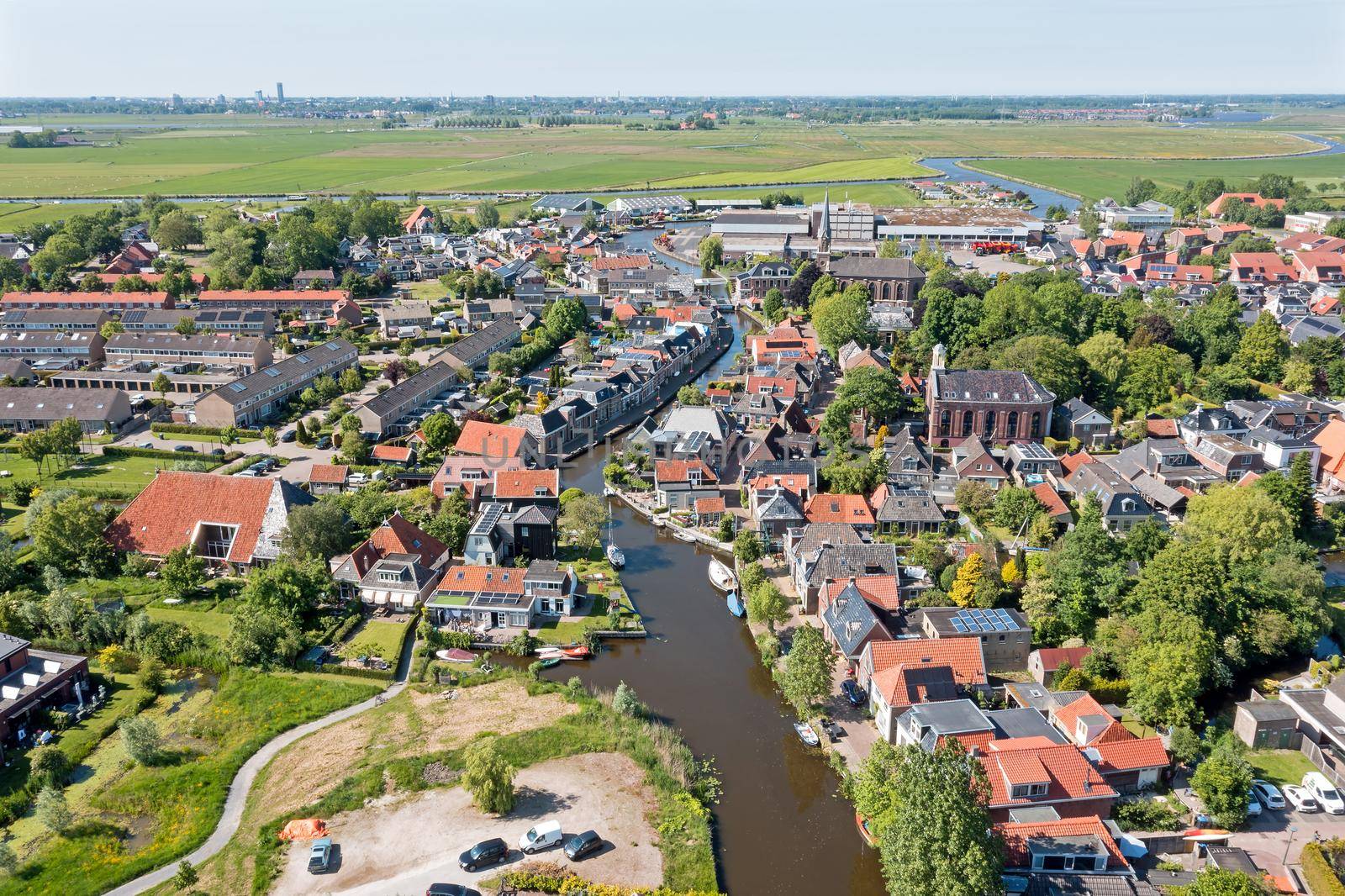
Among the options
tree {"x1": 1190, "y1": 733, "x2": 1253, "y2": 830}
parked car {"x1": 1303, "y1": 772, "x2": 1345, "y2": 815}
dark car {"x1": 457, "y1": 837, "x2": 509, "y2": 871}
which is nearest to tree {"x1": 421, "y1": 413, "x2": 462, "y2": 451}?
dark car {"x1": 457, "y1": 837, "x2": 509, "y2": 871}

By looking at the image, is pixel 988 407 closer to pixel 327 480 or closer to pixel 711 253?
pixel 327 480

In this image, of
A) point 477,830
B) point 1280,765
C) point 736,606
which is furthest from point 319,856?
point 1280,765

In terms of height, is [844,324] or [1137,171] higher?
[1137,171]

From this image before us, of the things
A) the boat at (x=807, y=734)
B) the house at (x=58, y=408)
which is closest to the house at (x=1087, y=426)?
the boat at (x=807, y=734)

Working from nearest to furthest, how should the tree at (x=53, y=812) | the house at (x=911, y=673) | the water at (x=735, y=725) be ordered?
the water at (x=735, y=725)
the tree at (x=53, y=812)
the house at (x=911, y=673)

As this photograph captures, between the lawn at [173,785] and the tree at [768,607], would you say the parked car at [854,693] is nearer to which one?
the tree at [768,607]

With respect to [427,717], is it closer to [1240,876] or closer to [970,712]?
[970,712]
